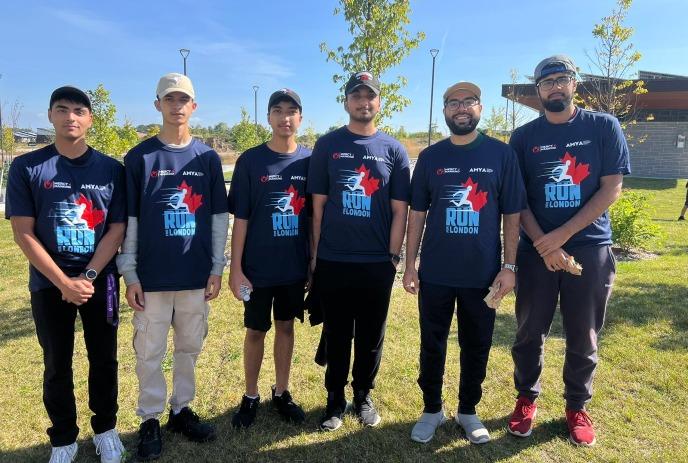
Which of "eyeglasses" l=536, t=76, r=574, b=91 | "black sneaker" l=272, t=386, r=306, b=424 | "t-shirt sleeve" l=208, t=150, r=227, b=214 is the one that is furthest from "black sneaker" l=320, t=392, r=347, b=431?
"eyeglasses" l=536, t=76, r=574, b=91

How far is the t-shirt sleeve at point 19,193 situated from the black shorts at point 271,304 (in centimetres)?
150

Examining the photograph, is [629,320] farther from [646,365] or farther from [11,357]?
[11,357]

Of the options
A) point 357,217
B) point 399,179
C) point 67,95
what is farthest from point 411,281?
point 67,95

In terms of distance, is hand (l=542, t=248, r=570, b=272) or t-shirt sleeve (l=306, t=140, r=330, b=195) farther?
t-shirt sleeve (l=306, t=140, r=330, b=195)

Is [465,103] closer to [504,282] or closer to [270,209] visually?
[504,282]

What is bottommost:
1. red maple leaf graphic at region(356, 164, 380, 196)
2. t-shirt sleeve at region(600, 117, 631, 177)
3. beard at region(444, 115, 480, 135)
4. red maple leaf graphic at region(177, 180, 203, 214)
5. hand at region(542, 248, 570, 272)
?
hand at region(542, 248, 570, 272)

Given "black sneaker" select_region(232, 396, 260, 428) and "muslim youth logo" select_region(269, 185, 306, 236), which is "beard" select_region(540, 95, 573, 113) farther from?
"black sneaker" select_region(232, 396, 260, 428)

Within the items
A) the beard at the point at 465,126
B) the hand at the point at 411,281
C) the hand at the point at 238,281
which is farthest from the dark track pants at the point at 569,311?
the hand at the point at 238,281

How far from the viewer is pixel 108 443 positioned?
300 cm

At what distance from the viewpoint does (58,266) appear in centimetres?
276

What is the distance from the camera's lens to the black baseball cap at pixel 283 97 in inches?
126

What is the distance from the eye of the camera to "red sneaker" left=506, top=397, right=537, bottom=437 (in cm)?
326

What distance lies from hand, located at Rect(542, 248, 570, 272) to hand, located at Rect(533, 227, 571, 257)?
→ 0.03m

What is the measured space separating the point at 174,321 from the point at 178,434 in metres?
0.86
